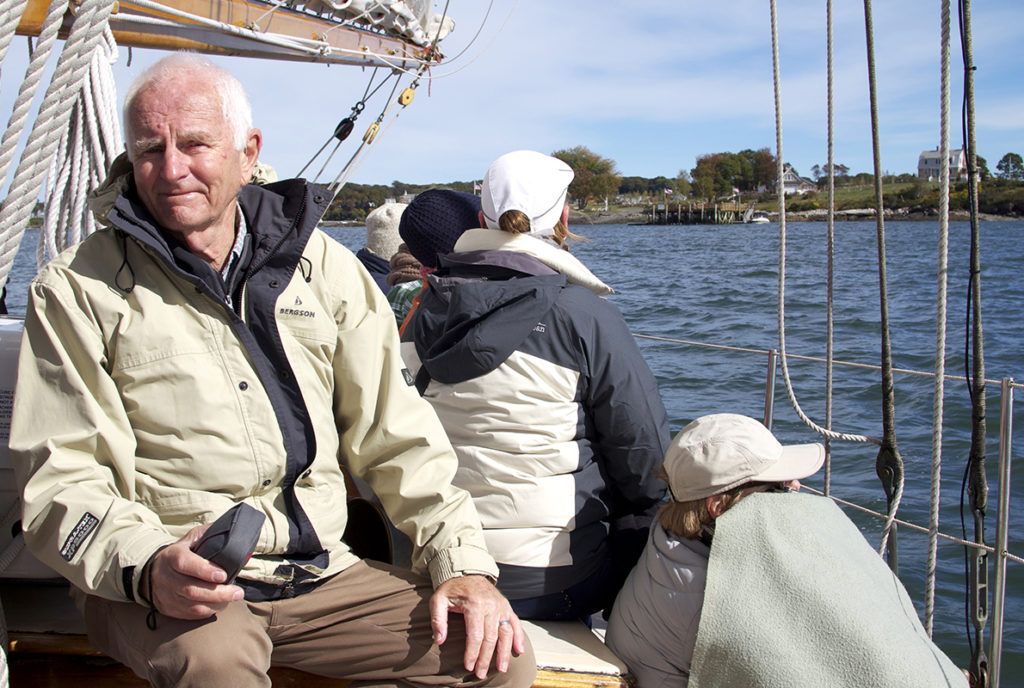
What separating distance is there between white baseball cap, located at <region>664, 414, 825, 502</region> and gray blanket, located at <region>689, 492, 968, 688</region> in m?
0.06

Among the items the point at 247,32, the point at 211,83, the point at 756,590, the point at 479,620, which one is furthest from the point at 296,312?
the point at 247,32

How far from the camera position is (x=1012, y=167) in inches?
3883

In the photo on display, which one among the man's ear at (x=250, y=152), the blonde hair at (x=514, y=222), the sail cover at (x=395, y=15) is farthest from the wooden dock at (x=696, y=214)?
the man's ear at (x=250, y=152)

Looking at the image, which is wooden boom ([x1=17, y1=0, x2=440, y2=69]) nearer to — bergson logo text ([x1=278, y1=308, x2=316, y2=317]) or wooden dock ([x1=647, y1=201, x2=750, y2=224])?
bergson logo text ([x1=278, y1=308, x2=316, y2=317])

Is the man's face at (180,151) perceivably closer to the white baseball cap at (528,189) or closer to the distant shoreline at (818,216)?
the white baseball cap at (528,189)

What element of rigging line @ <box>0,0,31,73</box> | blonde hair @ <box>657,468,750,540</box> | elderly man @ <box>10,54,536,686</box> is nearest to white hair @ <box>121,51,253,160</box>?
elderly man @ <box>10,54,536,686</box>

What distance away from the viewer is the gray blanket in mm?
1645

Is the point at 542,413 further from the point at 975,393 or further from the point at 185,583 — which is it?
the point at 975,393

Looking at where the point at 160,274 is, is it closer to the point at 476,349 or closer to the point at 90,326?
the point at 90,326

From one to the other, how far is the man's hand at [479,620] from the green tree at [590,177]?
78.1 metres

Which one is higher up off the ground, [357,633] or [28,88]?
[28,88]

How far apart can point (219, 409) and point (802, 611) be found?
1.21 metres

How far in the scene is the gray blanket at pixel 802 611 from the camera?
164cm

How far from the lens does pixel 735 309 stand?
16.1m
